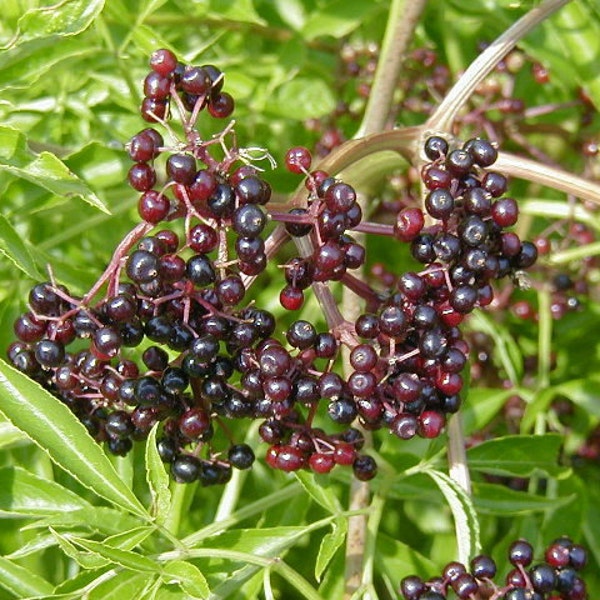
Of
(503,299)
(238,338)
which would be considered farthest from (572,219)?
(238,338)

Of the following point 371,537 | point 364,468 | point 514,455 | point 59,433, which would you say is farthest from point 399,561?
point 59,433

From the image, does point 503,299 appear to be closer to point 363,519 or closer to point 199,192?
point 363,519

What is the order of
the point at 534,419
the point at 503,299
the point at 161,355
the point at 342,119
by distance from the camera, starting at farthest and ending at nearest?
1. the point at 342,119
2. the point at 503,299
3. the point at 534,419
4. the point at 161,355

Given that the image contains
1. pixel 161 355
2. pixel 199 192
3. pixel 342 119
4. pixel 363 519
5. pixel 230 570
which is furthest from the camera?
pixel 342 119

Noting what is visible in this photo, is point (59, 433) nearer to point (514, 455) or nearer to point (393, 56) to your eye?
point (514, 455)

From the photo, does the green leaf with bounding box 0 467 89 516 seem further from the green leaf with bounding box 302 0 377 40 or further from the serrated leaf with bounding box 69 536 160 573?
the green leaf with bounding box 302 0 377 40

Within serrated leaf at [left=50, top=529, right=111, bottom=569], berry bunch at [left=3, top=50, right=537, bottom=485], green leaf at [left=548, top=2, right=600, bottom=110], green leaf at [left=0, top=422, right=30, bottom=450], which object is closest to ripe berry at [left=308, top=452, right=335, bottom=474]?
berry bunch at [left=3, top=50, right=537, bottom=485]
